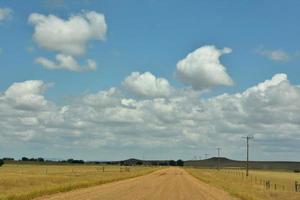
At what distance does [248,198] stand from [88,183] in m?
19.9

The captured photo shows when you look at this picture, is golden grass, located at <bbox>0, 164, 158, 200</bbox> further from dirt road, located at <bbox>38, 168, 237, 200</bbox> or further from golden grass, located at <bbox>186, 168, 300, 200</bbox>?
golden grass, located at <bbox>186, 168, 300, 200</bbox>

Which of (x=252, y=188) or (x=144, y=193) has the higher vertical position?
(x=252, y=188)

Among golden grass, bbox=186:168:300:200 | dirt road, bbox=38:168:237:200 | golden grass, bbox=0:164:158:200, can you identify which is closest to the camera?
dirt road, bbox=38:168:237:200

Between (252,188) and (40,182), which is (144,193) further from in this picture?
(40,182)

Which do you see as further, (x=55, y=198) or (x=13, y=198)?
(x=55, y=198)

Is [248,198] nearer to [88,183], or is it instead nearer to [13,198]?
[13,198]

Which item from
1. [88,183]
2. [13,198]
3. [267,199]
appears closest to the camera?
[13,198]

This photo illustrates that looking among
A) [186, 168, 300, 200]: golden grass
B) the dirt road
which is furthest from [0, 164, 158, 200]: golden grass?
[186, 168, 300, 200]: golden grass

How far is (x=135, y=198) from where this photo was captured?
33.7 meters

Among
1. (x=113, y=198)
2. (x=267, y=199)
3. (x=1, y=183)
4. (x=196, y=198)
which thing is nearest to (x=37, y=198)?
(x=113, y=198)

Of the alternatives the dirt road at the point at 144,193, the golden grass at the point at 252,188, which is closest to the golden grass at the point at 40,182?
the dirt road at the point at 144,193

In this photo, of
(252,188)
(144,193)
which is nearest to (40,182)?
(252,188)

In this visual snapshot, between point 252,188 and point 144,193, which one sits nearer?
point 144,193

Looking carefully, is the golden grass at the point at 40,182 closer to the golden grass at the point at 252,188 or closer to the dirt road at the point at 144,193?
the dirt road at the point at 144,193
